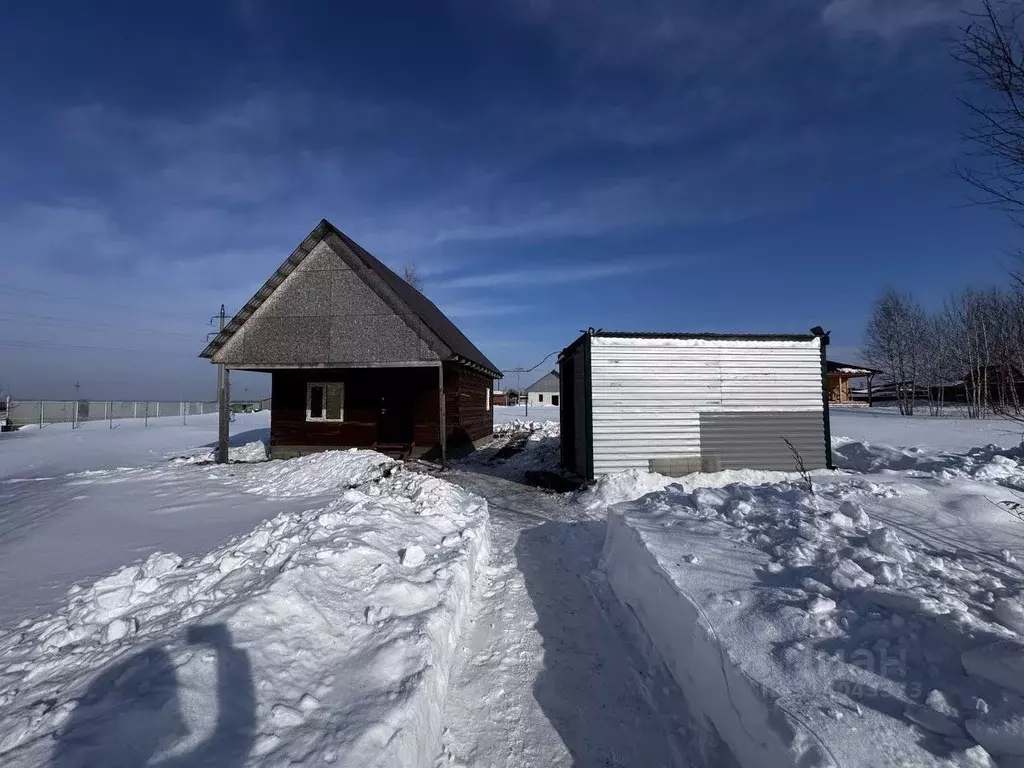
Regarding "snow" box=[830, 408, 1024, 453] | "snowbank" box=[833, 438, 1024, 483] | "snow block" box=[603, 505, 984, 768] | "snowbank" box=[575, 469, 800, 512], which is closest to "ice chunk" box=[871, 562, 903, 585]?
"snow block" box=[603, 505, 984, 768]

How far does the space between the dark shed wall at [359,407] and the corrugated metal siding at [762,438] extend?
8628mm

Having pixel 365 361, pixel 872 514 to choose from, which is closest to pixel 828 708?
pixel 872 514

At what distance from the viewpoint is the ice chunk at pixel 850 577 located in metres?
3.61

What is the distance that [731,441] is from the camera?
11383 mm

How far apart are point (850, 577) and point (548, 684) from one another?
99.2 inches

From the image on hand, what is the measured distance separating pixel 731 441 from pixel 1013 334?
7.05 metres

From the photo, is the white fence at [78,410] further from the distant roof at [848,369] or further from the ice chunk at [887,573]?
the distant roof at [848,369]

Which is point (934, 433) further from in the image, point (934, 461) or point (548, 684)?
point (548, 684)

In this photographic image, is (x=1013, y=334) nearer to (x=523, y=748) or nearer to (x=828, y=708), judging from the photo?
(x=828, y=708)

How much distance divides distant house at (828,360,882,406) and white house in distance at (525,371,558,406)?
126ft

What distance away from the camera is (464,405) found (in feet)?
59.3

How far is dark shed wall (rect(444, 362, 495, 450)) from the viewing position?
1658cm

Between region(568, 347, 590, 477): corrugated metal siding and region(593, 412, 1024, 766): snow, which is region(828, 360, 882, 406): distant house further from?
region(593, 412, 1024, 766): snow

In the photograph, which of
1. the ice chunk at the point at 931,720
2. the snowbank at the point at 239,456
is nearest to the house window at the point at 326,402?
the snowbank at the point at 239,456
